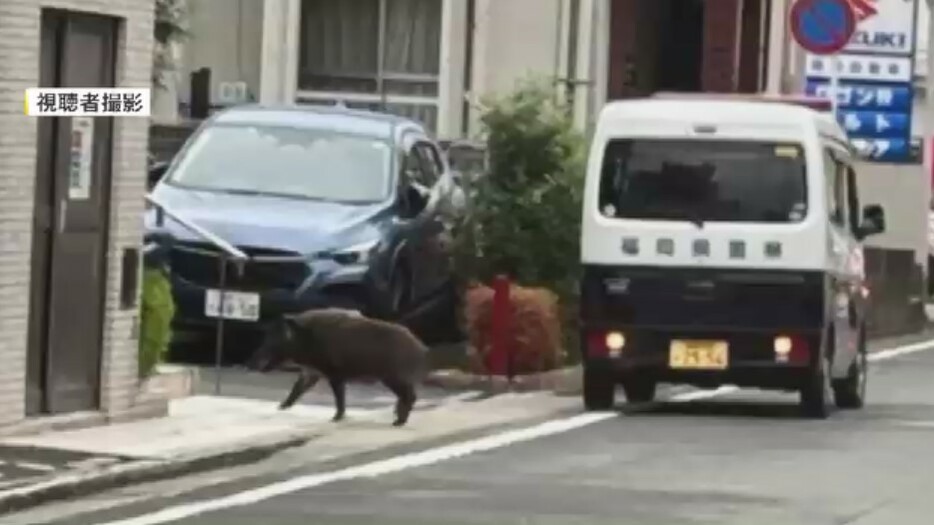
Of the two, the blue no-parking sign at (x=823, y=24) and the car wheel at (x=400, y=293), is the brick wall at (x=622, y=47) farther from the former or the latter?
the car wheel at (x=400, y=293)

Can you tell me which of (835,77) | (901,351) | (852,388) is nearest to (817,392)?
(852,388)

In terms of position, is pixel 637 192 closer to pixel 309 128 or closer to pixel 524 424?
pixel 524 424

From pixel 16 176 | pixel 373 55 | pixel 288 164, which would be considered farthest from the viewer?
pixel 373 55

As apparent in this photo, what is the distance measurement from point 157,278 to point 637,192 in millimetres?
4208

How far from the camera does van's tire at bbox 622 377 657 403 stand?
70.9 ft

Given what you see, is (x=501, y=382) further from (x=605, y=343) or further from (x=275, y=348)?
(x=275, y=348)

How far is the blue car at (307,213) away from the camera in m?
21.4

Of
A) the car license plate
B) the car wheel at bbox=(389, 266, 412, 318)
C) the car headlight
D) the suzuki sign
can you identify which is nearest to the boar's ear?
the car license plate

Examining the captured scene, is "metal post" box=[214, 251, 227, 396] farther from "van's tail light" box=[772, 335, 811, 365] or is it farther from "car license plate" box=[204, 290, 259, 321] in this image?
"van's tail light" box=[772, 335, 811, 365]

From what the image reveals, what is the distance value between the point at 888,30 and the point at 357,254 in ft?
61.6

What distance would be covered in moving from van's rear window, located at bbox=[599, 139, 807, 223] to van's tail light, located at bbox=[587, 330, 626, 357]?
94 centimetres

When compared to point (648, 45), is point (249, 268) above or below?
below

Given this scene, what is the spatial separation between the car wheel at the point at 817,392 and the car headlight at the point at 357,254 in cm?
377

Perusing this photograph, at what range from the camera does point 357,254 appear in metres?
21.7
